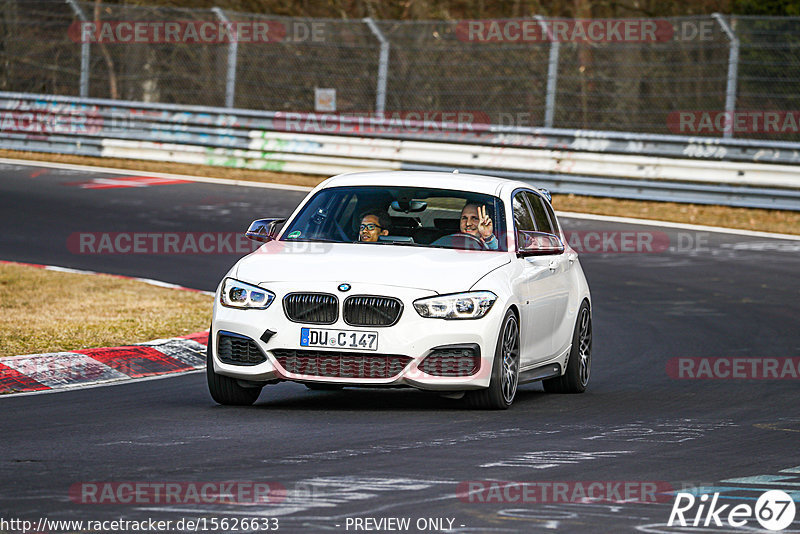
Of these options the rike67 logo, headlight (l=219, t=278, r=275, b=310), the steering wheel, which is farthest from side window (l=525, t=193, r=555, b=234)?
the rike67 logo

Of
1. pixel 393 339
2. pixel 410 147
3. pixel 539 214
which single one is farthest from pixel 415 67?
pixel 393 339

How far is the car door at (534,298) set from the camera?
969 cm

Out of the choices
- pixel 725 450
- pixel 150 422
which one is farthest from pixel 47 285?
pixel 725 450

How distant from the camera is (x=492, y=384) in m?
9.12

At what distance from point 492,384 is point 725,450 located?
171 cm

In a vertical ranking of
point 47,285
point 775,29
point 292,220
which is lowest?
point 47,285

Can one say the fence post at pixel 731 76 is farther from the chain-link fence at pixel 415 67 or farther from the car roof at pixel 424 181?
the car roof at pixel 424 181

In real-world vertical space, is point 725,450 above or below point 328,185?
below

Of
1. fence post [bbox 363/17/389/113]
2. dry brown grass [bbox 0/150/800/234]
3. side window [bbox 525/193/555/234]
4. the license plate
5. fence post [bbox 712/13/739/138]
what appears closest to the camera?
the license plate

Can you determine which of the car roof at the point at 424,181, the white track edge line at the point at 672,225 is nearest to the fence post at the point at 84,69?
the white track edge line at the point at 672,225

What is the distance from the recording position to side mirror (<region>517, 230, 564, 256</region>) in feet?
32.7

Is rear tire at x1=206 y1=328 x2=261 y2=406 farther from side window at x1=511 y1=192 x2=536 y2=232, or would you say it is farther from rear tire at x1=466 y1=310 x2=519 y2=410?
side window at x1=511 y1=192 x2=536 y2=232

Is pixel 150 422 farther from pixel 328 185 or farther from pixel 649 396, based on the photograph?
pixel 649 396

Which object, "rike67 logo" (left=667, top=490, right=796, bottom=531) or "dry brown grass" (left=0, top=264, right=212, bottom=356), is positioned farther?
"dry brown grass" (left=0, top=264, right=212, bottom=356)
